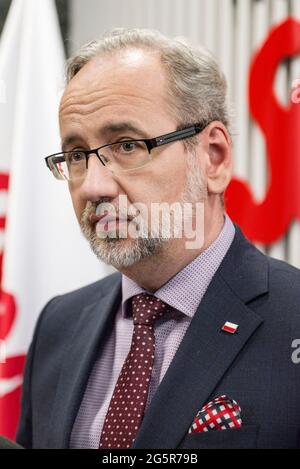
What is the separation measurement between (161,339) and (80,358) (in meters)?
0.19

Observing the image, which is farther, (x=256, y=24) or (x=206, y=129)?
(x=256, y=24)

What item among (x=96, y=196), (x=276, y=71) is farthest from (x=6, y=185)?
(x=96, y=196)

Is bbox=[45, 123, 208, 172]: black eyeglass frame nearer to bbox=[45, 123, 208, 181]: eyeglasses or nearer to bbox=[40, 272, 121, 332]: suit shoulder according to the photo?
bbox=[45, 123, 208, 181]: eyeglasses

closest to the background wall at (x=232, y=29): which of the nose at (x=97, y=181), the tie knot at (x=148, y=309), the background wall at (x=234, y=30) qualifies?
the background wall at (x=234, y=30)

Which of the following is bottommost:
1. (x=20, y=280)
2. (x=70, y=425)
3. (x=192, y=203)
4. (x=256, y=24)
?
(x=70, y=425)

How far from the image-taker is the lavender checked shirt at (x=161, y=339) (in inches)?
44.6

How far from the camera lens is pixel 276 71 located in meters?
1.77

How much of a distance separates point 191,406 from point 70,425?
25 centimetres

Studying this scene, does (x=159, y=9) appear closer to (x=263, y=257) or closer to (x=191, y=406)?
(x=263, y=257)

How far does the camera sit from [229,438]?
3.27ft

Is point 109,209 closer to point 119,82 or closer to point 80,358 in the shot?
point 119,82

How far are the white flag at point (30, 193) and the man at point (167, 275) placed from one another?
655mm

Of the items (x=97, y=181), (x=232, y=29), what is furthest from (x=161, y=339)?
(x=232, y=29)
